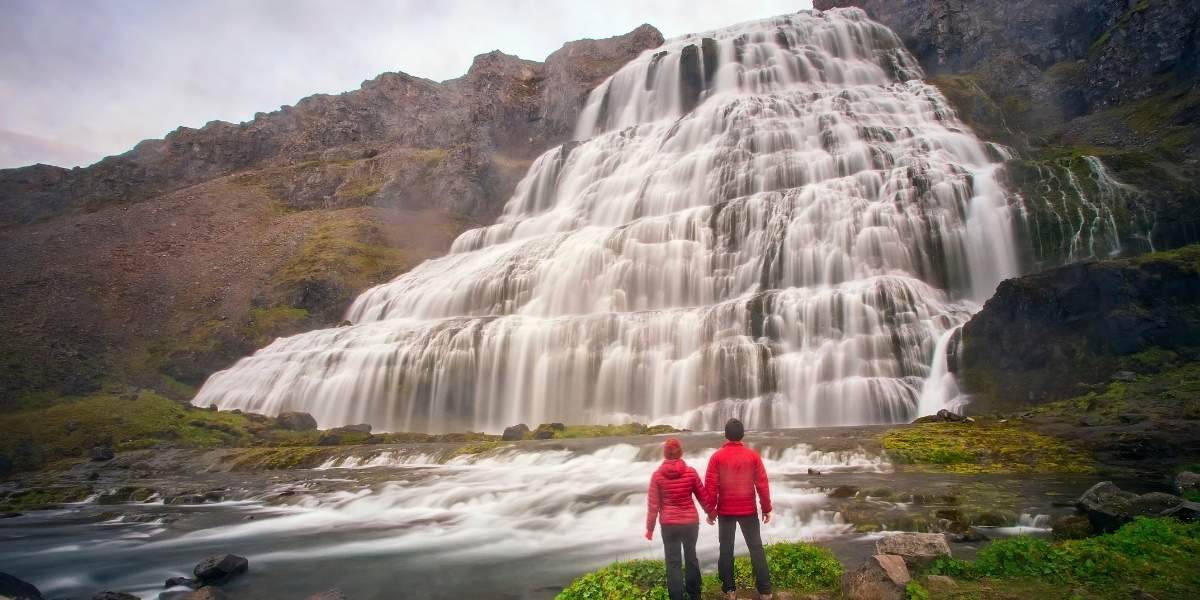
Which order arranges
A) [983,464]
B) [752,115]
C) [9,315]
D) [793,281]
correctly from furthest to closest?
[752,115], [9,315], [793,281], [983,464]

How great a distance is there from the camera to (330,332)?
136ft

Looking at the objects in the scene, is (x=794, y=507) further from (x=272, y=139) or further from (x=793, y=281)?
(x=272, y=139)

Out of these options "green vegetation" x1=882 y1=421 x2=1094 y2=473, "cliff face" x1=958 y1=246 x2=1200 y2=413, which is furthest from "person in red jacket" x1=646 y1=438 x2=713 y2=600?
"cliff face" x1=958 y1=246 x2=1200 y2=413

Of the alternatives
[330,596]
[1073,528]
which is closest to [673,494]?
[330,596]

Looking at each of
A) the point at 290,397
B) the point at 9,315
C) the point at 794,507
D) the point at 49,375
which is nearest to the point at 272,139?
the point at 9,315

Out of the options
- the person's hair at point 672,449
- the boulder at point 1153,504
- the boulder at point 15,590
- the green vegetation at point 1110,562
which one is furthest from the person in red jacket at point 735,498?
the boulder at point 15,590

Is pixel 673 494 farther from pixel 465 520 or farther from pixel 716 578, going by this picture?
pixel 465 520

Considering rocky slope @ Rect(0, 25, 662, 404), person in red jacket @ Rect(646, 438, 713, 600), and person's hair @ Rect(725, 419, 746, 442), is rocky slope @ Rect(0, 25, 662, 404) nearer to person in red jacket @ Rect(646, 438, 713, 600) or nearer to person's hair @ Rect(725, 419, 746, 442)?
person in red jacket @ Rect(646, 438, 713, 600)

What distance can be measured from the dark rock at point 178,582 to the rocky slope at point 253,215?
113 ft

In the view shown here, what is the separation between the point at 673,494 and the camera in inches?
294

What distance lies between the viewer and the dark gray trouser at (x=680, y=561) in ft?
23.8

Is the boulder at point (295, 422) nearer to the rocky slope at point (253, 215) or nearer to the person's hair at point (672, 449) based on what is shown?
the rocky slope at point (253, 215)

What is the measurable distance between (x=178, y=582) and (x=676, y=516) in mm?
9060

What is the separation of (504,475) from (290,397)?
2238 cm
